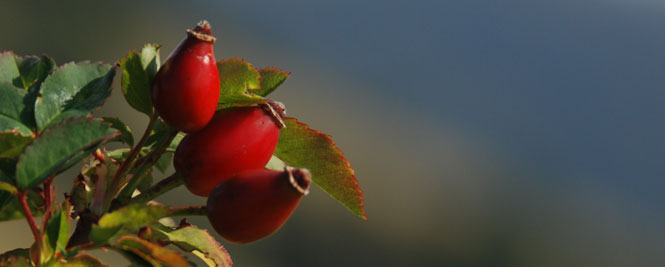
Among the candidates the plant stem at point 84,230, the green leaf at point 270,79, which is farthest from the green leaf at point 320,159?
the plant stem at point 84,230

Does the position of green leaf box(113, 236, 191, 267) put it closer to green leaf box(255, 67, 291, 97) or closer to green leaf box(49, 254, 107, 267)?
green leaf box(49, 254, 107, 267)

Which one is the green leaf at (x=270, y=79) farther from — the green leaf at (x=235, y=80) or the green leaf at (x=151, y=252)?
the green leaf at (x=151, y=252)

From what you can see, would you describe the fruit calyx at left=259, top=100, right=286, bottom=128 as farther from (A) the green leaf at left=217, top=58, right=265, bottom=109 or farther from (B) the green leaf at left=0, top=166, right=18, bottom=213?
(B) the green leaf at left=0, top=166, right=18, bottom=213

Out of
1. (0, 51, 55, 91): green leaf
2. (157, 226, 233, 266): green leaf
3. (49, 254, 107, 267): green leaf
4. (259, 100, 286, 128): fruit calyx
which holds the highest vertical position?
(0, 51, 55, 91): green leaf

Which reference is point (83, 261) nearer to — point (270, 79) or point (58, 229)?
point (58, 229)

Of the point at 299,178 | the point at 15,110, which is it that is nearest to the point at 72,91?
the point at 15,110

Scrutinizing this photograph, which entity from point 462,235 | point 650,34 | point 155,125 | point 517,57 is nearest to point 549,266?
point 462,235

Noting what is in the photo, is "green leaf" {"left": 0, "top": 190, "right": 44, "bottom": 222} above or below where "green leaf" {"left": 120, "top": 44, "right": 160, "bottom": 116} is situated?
below

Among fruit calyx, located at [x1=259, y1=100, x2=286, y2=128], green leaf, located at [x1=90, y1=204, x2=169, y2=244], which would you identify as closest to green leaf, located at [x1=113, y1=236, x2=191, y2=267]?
green leaf, located at [x1=90, y1=204, x2=169, y2=244]

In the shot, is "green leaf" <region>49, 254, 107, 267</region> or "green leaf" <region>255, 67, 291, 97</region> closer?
"green leaf" <region>49, 254, 107, 267</region>
